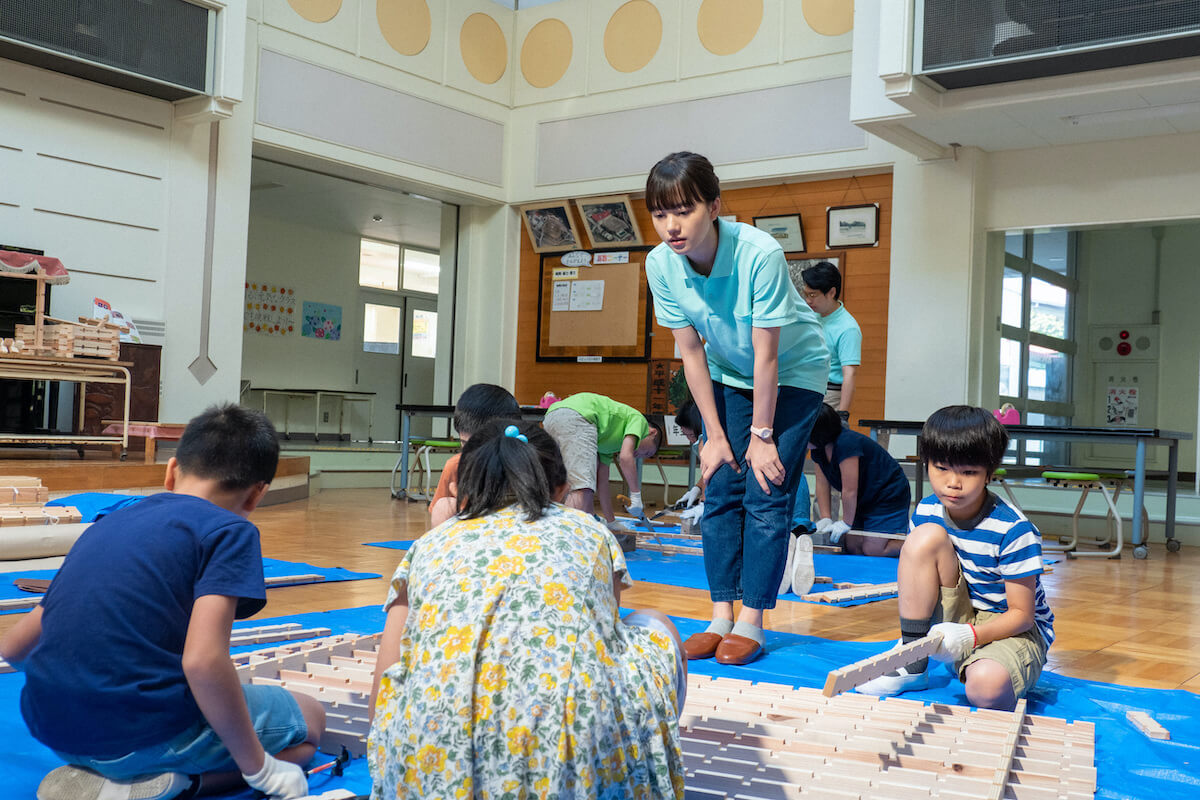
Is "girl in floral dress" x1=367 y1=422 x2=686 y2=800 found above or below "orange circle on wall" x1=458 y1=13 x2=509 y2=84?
below

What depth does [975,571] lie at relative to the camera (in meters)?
2.37

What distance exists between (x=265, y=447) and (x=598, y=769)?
27.8 inches

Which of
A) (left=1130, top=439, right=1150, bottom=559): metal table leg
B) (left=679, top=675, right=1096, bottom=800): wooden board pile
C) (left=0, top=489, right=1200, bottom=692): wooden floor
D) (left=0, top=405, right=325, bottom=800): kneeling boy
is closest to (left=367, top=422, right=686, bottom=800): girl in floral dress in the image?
(left=0, top=405, right=325, bottom=800): kneeling boy

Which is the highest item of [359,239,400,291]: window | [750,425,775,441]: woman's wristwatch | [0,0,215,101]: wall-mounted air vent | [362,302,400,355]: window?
[0,0,215,101]: wall-mounted air vent

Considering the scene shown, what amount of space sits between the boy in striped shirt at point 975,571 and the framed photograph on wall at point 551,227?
26.2ft

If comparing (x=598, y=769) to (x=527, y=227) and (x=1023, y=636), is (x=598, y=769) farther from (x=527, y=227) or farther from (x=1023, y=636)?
(x=527, y=227)

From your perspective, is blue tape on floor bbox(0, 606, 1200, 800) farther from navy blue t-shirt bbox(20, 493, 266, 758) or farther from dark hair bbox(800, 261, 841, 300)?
dark hair bbox(800, 261, 841, 300)

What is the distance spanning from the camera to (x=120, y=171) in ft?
25.9

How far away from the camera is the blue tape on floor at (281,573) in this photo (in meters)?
3.51

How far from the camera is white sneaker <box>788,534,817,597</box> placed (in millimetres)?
4047

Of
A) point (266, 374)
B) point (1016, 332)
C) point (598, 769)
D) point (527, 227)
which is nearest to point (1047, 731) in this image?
point (598, 769)

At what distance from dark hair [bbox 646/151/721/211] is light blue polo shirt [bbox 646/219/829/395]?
0.63ft

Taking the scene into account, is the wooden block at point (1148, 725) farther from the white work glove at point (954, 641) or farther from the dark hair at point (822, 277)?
the dark hair at point (822, 277)

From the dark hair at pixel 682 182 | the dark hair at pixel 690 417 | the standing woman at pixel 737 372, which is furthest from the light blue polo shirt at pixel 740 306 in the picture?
the dark hair at pixel 690 417
